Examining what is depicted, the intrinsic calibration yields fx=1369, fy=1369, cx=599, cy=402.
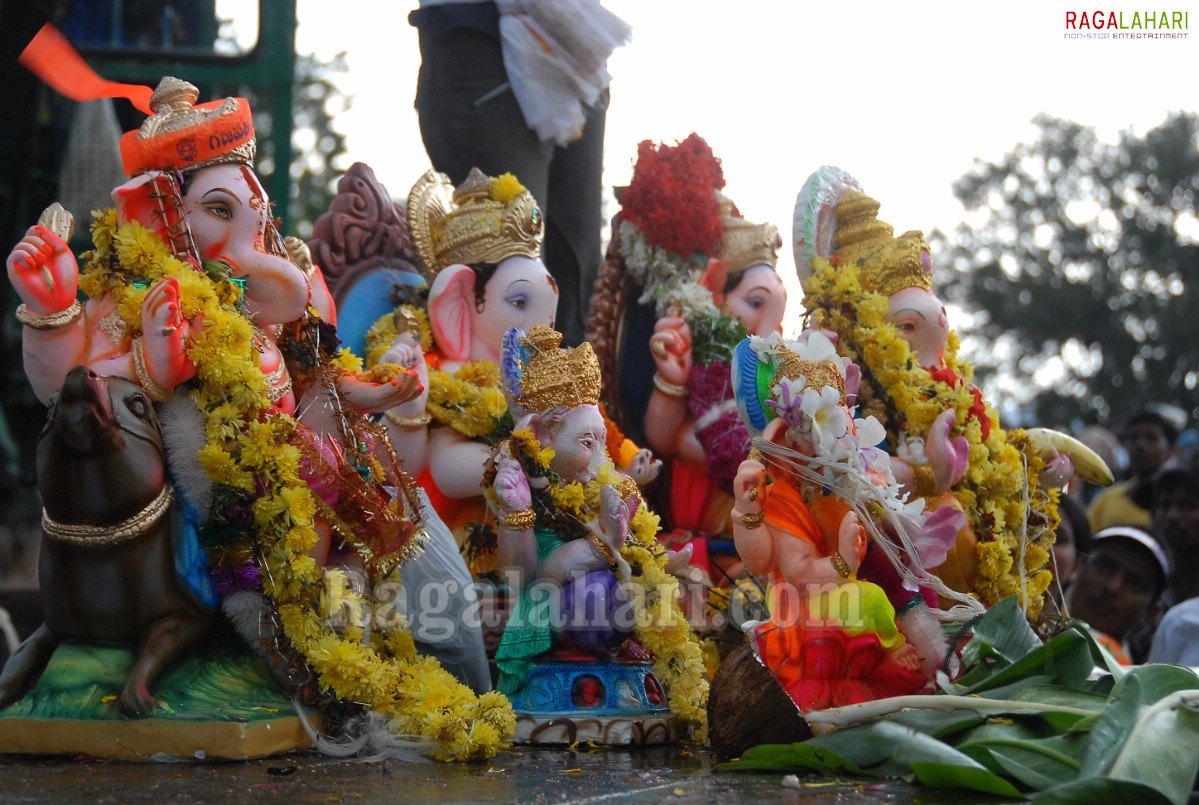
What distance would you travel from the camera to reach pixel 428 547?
429cm

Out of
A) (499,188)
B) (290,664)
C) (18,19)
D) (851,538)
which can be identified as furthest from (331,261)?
(18,19)

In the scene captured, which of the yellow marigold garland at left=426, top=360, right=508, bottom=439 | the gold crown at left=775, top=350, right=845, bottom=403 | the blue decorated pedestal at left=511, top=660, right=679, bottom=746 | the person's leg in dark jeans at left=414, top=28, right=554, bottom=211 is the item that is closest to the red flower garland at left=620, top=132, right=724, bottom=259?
the person's leg in dark jeans at left=414, top=28, right=554, bottom=211

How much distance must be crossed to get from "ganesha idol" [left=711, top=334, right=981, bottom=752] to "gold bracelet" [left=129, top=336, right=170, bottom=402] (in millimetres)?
1619

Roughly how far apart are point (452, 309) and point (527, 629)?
1530 millimetres

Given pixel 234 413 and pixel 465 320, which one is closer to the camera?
pixel 234 413

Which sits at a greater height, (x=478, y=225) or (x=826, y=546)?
(x=478, y=225)

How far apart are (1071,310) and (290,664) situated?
21402 mm

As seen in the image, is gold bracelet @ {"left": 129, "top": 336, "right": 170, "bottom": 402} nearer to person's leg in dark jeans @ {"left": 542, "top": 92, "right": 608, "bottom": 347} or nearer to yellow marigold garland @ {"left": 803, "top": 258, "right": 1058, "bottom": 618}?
yellow marigold garland @ {"left": 803, "top": 258, "right": 1058, "bottom": 618}

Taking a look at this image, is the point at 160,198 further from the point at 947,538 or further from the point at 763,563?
the point at 947,538

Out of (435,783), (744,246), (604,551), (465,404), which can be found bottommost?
(435,783)

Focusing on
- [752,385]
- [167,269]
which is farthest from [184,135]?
[752,385]

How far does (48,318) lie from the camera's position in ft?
12.0

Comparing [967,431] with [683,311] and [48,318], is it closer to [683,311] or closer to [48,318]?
[683,311]

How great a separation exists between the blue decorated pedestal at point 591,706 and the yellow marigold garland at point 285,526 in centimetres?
20
